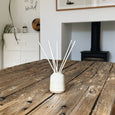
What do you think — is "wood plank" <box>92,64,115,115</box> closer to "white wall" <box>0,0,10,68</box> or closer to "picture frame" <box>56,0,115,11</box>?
"picture frame" <box>56,0,115,11</box>

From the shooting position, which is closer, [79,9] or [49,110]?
[49,110]

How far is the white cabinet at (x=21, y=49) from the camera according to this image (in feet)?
12.7

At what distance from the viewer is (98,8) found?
313cm

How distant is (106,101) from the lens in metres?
0.84

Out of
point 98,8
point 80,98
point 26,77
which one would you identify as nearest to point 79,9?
point 98,8

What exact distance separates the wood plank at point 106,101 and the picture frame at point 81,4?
2264mm

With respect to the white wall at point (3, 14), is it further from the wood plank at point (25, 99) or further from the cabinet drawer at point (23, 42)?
the wood plank at point (25, 99)

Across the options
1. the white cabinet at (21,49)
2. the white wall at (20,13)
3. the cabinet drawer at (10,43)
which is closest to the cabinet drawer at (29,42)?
the white cabinet at (21,49)

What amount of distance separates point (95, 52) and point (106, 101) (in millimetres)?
2650

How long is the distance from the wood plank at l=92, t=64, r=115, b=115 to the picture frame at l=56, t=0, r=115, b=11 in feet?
7.43

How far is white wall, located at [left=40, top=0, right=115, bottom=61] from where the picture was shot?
316 cm

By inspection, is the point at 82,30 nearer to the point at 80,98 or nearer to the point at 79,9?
the point at 79,9

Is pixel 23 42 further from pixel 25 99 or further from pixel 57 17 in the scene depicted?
pixel 25 99

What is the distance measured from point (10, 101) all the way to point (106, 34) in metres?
3.32
